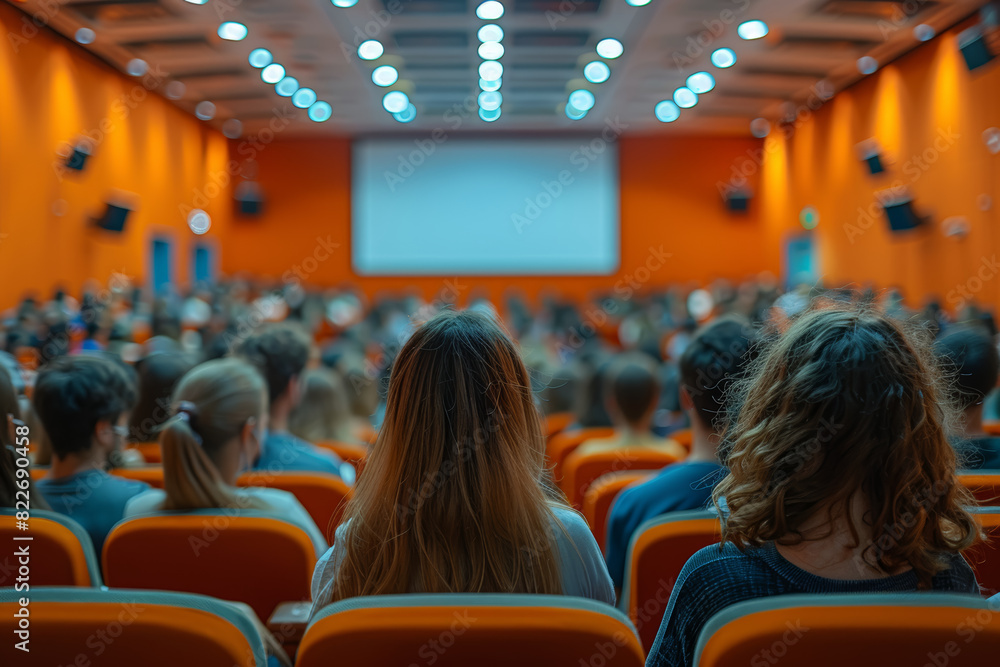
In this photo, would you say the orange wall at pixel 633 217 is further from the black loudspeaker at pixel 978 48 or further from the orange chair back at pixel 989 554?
the orange chair back at pixel 989 554

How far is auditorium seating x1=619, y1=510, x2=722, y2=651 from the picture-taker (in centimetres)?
171

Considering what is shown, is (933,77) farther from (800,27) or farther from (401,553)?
(401,553)

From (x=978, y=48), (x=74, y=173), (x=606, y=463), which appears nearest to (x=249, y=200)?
(x=74, y=173)

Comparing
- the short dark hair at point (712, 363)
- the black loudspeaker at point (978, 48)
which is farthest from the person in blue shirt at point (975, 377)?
the black loudspeaker at point (978, 48)

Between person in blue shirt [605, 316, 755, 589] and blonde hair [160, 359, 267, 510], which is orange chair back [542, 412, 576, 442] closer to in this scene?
person in blue shirt [605, 316, 755, 589]

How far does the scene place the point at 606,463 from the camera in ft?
10.3

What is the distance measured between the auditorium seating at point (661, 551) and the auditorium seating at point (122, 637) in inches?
35.8

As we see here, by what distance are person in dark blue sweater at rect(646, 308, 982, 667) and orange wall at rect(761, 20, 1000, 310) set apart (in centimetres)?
925

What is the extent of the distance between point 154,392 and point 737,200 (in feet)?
49.8

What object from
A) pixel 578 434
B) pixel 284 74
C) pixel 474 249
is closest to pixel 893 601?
pixel 578 434

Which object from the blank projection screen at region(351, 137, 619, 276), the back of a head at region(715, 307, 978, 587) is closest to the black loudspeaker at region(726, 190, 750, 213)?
the blank projection screen at region(351, 137, 619, 276)

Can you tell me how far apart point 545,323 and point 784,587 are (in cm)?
934

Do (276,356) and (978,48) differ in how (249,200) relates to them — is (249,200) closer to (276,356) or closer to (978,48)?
(978,48)

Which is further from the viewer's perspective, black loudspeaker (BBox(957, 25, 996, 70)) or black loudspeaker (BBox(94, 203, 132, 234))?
black loudspeaker (BBox(94, 203, 132, 234))
